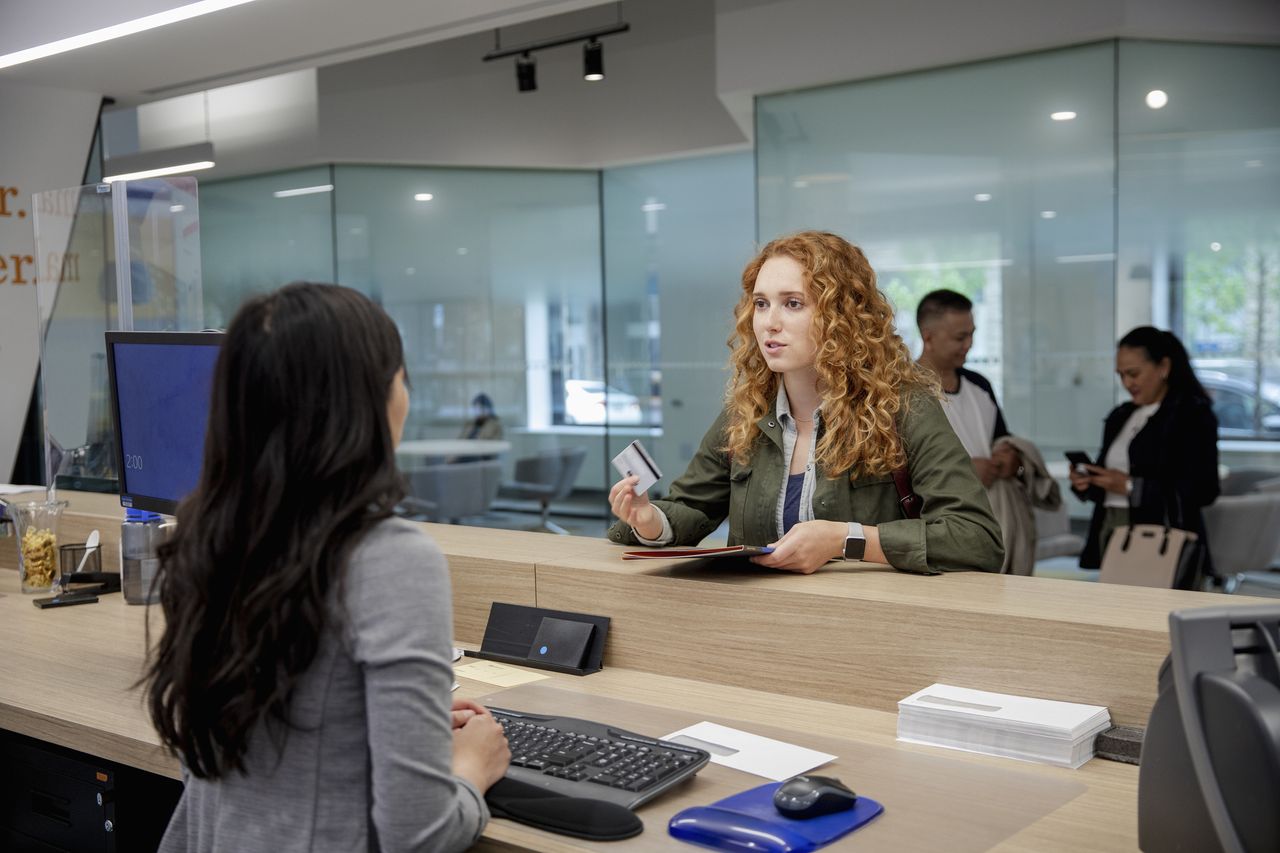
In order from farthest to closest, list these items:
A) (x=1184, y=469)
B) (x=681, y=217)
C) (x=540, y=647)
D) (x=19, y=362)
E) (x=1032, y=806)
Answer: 1. (x=681, y=217)
2. (x=19, y=362)
3. (x=1184, y=469)
4. (x=540, y=647)
5. (x=1032, y=806)

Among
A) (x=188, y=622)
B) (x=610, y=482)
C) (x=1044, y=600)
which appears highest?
(x=188, y=622)

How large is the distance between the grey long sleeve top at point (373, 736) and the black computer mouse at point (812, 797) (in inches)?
14.8

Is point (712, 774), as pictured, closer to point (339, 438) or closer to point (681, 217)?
point (339, 438)

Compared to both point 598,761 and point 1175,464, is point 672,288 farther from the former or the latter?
point 598,761

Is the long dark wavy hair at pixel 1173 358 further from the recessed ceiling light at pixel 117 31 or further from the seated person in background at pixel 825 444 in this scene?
the recessed ceiling light at pixel 117 31

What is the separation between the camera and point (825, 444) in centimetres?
241

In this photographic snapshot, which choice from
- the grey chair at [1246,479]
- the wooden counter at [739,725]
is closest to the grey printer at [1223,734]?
the wooden counter at [739,725]

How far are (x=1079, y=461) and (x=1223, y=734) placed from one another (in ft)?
12.4

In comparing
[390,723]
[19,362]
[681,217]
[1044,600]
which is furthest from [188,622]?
[681,217]

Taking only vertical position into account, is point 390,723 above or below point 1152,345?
below

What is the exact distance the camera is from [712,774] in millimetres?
1641

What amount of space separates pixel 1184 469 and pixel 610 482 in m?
4.32

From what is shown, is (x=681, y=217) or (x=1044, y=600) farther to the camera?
(x=681, y=217)

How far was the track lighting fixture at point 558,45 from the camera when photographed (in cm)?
650
